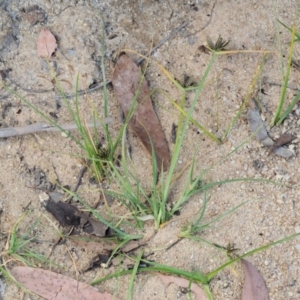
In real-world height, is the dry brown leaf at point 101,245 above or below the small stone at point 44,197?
below

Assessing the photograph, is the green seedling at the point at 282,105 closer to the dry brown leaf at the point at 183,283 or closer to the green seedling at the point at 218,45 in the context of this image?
the green seedling at the point at 218,45

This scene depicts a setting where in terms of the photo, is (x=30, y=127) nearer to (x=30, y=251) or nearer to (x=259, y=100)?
(x=30, y=251)

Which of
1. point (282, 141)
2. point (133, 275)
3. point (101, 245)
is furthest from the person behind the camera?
point (282, 141)

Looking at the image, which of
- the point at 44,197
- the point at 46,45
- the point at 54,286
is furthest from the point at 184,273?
the point at 46,45

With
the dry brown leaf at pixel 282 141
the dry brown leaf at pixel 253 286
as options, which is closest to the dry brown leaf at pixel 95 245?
the dry brown leaf at pixel 253 286

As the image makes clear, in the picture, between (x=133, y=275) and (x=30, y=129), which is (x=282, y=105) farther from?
(x=30, y=129)

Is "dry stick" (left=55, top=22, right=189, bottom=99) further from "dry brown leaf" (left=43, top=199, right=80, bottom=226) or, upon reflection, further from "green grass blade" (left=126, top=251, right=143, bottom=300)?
"green grass blade" (left=126, top=251, right=143, bottom=300)
